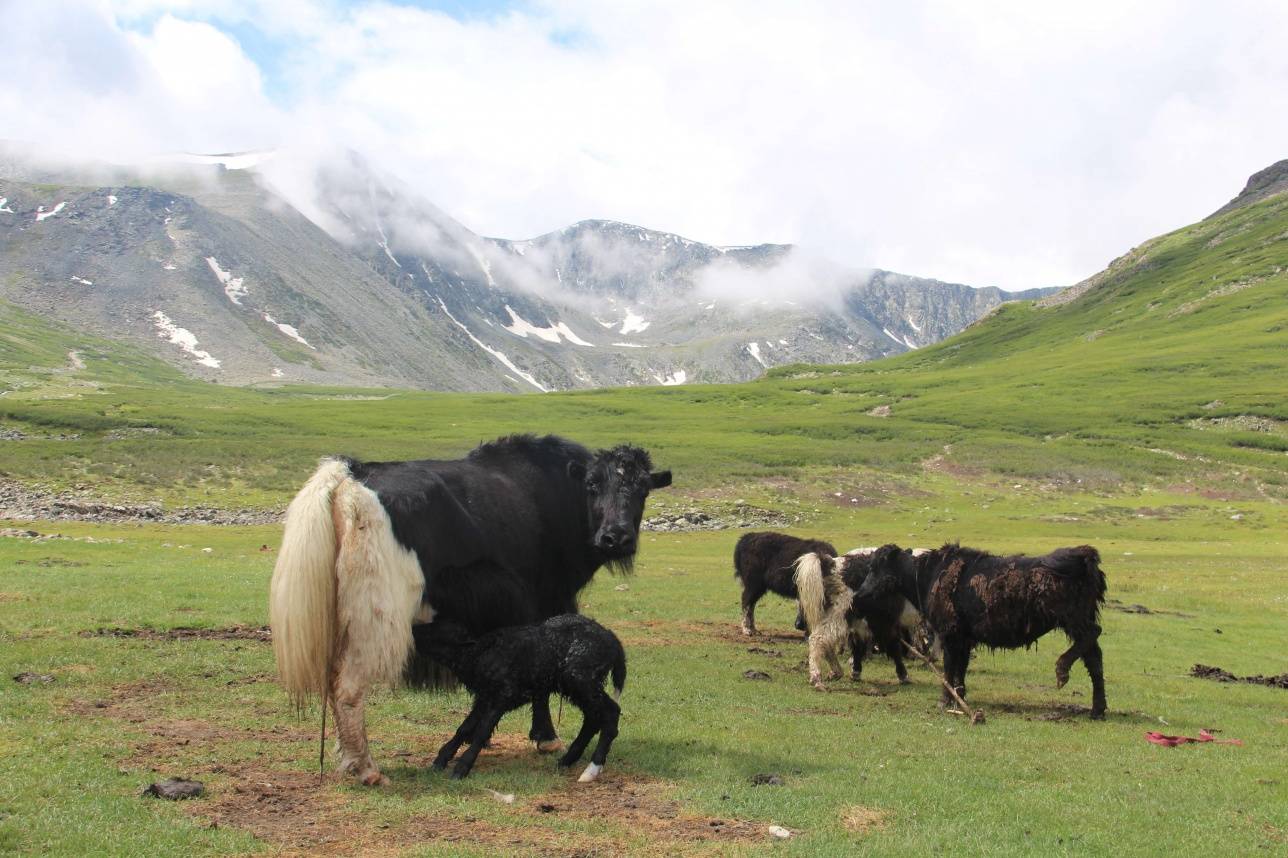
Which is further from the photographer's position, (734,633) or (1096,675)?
(734,633)

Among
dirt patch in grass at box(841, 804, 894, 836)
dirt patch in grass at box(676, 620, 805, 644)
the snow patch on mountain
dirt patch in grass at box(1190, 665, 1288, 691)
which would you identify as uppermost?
the snow patch on mountain

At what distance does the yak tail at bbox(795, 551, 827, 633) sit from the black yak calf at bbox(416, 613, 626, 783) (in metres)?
7.95

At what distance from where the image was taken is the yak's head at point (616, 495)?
9914mm

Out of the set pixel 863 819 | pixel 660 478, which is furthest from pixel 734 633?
pixel 863 819

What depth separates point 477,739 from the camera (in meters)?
8.57

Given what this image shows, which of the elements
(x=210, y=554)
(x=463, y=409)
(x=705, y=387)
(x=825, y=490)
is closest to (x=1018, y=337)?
(x=705, y=387)

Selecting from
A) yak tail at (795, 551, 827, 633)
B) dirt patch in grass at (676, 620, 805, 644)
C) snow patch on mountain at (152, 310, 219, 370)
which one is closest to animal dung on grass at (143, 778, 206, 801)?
yak tail at (795, 551, 827, 633)

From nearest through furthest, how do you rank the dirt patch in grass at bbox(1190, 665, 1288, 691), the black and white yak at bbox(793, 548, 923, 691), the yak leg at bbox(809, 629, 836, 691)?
the yak leg at bbox(809, 629, 836, 691) < the black and white yak at bbox(793, 548, 923, 691) < the dirt patch in grass at bbox(1190, 665, 1288, 691)

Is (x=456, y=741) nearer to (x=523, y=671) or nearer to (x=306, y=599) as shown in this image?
(x=523, y=671)

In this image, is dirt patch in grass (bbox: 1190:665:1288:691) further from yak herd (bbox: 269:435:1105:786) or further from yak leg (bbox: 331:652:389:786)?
yak leg (bbox: 331:652:389:786)

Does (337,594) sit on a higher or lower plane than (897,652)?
higher

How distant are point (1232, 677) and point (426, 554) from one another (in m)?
15.6

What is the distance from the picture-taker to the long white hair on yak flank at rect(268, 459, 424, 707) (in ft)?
26.1

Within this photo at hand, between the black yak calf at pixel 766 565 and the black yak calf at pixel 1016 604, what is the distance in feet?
17.4
